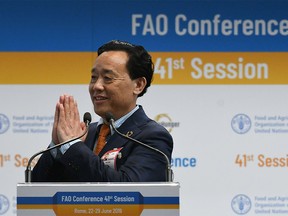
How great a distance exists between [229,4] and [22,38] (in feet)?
5.28

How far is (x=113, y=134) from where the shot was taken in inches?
111

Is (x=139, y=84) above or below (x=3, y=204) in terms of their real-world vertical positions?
above

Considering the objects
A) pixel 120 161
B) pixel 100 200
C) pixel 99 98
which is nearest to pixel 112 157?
pixel 120 161

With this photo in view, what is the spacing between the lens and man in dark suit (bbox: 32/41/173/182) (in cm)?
257

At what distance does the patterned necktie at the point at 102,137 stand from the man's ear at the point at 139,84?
7.2 inches

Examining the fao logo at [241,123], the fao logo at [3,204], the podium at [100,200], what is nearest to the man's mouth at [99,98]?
the podium at [100,200]

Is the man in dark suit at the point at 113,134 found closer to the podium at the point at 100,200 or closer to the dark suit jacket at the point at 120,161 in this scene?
the dark suit jacket at the point at 120,161

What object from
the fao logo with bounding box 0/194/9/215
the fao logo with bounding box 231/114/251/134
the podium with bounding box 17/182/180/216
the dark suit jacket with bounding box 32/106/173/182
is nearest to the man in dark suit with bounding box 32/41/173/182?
the dark suit jacket with bounding box 32/106/173/182

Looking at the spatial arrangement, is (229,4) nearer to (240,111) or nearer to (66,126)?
(240,111)

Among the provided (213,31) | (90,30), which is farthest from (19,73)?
(213,31)

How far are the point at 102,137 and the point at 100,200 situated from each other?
28.8 inches

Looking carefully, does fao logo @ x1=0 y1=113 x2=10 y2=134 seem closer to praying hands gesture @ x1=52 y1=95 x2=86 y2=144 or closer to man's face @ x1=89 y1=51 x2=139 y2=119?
man's face @ x1=89 y1=51 x2=139 y2=119

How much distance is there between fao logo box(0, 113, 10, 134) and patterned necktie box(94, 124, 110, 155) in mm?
2842

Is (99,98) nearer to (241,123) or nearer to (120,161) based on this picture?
(120,161)
